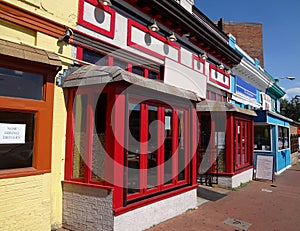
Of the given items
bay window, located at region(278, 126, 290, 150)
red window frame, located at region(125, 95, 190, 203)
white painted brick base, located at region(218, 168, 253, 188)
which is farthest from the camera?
bay window, located at region(278, 126, 290, 150)

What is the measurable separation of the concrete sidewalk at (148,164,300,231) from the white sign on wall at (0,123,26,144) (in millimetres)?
2957

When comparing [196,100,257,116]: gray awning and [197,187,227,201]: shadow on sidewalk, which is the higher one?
[196,100,257,116]: gray awning

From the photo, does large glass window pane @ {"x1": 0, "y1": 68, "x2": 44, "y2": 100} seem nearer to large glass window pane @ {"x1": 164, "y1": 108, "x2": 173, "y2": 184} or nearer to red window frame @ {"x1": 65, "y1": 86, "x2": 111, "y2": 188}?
red window frame @ {"x1": 65, "y1": 86, "x2": 111, "y2": 188}

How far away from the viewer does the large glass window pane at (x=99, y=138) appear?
471 centimetres

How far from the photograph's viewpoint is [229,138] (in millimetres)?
9758

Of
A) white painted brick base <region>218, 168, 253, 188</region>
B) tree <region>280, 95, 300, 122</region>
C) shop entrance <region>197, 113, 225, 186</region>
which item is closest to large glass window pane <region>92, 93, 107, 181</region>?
shop entrance <region>197, 113, 225, 186</region>

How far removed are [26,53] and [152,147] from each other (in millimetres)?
3042

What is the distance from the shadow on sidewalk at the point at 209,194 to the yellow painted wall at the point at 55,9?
19.9 ft

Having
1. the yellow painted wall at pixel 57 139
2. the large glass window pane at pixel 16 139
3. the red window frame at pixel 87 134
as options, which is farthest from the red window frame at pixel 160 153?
the large glass window pane at pixel 16 139

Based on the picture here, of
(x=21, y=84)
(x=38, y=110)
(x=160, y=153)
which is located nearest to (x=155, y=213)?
(x=160, y=153)

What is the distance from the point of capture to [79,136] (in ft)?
16.8

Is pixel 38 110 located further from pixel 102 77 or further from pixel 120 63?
pixel 120 63

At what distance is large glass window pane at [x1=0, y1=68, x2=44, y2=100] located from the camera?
396 cm

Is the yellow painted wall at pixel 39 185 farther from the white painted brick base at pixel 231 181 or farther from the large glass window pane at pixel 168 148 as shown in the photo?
the white painted brick base at pixel 231 181
